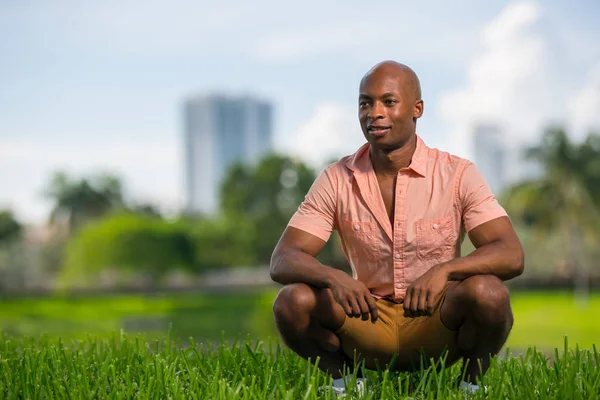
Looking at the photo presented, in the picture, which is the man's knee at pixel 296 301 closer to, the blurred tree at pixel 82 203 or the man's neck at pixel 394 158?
the man's neck at pixel 394 158

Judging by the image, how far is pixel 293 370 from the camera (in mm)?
4109

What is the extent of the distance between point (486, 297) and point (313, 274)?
0.70 meters

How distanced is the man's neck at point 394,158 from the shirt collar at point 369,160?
0.09ft

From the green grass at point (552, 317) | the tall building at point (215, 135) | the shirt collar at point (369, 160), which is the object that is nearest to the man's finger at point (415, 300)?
the shirt collar at point (369, 160)

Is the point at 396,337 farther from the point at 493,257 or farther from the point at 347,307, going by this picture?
the point at 493,257

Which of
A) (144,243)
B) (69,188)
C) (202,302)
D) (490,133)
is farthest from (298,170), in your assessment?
(490,133)

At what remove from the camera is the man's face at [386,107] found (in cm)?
346

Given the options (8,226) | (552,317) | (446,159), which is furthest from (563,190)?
(446,159)

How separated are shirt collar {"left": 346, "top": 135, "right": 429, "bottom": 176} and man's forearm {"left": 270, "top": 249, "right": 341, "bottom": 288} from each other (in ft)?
1.60

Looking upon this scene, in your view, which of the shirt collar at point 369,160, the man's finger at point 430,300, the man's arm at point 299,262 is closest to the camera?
the man's finger at point 430,300

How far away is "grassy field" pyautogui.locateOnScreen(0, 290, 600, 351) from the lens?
1827 inches

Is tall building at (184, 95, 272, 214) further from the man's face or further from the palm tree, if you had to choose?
the man's face

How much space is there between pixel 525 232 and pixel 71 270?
31.2 m

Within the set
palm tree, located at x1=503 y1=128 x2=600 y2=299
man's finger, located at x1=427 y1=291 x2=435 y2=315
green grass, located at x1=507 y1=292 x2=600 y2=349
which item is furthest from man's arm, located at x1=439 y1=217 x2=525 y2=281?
green grass, located at x1=507 y1=292 x2=600 y2=349
